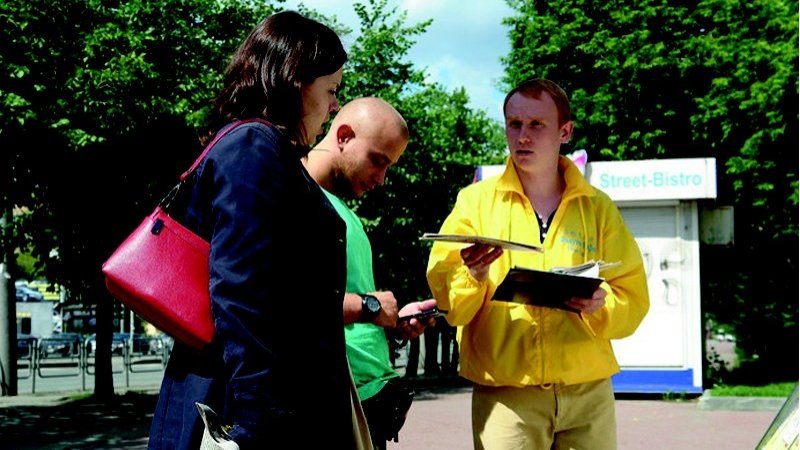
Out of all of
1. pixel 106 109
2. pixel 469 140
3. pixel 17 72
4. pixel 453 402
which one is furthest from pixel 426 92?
pixel 17 72

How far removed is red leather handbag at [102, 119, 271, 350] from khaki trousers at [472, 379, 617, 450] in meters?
1.38

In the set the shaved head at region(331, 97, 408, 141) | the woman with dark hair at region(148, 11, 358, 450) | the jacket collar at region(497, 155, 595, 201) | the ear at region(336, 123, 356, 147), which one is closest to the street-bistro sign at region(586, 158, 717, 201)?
the jacket collar at region(497, 155, 595, 201)

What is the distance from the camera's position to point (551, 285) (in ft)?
→ 9.43

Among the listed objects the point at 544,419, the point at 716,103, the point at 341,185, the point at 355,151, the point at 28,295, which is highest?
the point at 716,103

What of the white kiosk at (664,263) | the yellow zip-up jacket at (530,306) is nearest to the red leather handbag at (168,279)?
the yellow zip-up jacket at (530,306)

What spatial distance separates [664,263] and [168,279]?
12344mm

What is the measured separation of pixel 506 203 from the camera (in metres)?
3.24

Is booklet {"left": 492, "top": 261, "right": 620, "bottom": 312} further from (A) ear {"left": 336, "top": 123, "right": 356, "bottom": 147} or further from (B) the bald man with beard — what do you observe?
(A) ear {"left": 336, "top": 123, "right": 356, "bottom": 147}

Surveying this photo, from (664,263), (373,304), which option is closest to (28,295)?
(664,263)

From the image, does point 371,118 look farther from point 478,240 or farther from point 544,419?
point 544,419

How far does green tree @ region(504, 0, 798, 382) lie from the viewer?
1950 cm

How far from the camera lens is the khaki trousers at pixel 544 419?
120 inches

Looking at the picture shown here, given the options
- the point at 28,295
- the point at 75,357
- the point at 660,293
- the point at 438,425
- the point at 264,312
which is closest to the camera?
the point at 264,312

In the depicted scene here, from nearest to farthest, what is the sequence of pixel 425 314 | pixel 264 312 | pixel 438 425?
pixel 264 312, pixel 425 314, pixel 438 425
